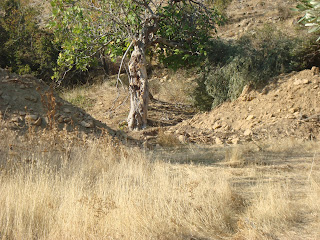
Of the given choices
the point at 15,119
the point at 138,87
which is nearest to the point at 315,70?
the point at 138,87

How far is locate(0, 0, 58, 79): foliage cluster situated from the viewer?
56.0ft

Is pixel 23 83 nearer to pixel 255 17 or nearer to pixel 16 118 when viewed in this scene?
pixel 16 118

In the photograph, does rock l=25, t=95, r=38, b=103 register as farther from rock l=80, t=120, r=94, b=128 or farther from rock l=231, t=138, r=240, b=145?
rock l=231, t=138, r=240, b=145

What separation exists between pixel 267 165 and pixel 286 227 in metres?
3.13

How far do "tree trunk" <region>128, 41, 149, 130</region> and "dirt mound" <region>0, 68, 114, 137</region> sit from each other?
6.68 feet

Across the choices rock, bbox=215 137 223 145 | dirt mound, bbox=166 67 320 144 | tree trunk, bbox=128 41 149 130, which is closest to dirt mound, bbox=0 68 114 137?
tree trunk, bbox=128 41 149 130

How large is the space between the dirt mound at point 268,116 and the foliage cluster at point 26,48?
8.62 m

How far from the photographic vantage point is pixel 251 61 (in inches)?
452

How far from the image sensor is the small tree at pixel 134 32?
10.7 m

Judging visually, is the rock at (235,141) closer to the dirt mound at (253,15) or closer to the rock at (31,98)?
the rock at (31,98)

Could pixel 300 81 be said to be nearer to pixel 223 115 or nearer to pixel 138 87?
pixel 223 115

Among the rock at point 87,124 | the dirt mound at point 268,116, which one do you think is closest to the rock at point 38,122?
the rock at point 87,124

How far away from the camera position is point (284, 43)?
11.6 m

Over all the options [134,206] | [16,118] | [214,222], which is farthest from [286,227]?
[16,118]
